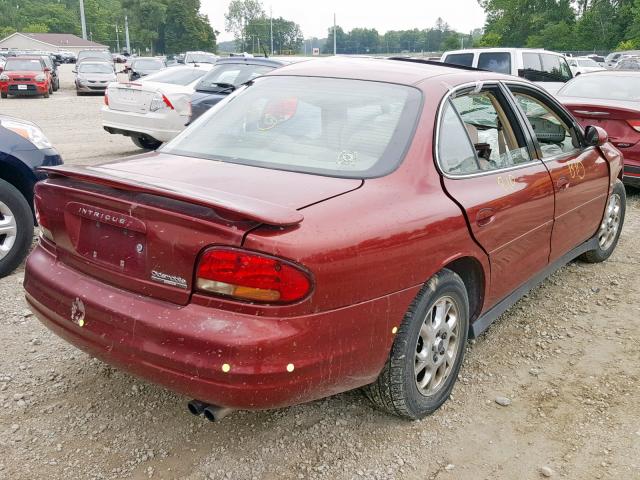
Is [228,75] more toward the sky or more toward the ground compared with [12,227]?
more toward the sky

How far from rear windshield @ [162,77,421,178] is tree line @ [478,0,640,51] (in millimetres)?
63428

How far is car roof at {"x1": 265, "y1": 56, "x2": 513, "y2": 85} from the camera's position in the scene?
3.32 metres

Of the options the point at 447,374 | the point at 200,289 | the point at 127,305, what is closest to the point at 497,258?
the point at 447,374

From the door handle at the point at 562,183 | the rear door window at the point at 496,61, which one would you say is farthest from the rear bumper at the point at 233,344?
the rear door window at the point at 496,61

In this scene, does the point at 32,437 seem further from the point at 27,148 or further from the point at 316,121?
the point at 27,148

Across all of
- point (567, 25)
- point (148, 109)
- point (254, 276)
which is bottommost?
point (148, 109)

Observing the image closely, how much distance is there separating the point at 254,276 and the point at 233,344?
0.82 feet

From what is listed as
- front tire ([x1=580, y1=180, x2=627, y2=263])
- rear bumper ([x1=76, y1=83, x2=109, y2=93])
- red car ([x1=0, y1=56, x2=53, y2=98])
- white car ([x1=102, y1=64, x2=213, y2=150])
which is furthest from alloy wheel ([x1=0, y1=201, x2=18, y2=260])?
rear bumper ([x1=76, y1=83, x2=109, y2=93])

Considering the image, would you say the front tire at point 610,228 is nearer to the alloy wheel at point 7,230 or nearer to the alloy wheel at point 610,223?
the alloy wheel at point 610,223

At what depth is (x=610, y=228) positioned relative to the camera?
5.40 meters

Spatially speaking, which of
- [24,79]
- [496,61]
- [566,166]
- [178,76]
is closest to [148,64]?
[24,79]

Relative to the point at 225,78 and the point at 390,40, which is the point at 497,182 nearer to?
the point at 225,78

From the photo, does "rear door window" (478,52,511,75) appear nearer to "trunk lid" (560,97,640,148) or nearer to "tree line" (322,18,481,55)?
"trunk lid" (560,97,640,148)

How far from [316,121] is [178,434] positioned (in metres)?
1.63
